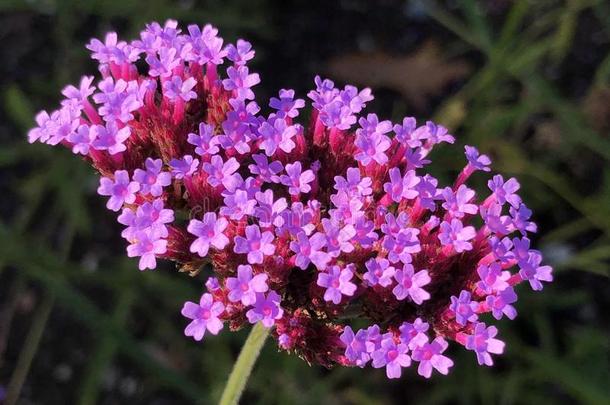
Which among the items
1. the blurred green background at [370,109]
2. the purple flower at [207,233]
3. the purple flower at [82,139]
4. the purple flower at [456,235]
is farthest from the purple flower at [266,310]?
the blurred green background at [370,109]

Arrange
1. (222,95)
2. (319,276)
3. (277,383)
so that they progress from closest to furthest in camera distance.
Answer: (319,276) → (222,95) → (277,383)

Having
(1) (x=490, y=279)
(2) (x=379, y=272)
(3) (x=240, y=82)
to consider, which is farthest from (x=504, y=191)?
(3) (x=240, y=82)

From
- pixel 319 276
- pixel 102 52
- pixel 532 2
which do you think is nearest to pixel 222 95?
pixel 102 52

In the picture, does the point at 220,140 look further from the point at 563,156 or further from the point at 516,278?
the point at 563,156

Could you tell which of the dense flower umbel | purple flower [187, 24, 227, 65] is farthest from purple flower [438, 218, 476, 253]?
purple flower [187, 24, 227, 65]

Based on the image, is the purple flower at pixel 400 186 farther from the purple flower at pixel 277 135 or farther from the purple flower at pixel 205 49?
the purple flower at pixel 205 49

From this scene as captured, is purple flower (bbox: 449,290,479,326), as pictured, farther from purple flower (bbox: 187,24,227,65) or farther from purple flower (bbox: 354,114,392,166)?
purple flower (bbox: 187,24,227,65)

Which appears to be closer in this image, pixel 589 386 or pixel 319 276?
pixel 319 276
